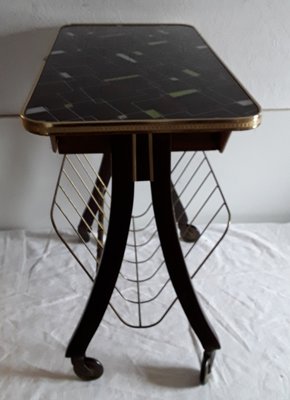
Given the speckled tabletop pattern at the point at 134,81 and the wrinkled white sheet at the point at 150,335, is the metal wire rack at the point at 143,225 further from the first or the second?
the speckled tabletop pattern at the point at 134,81

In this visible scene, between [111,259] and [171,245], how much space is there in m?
0.12

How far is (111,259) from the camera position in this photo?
81 centimetres

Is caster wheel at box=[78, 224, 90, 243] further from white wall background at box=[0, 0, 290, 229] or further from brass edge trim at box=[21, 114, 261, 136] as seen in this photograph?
brass edge trim at box=[21, 114, 261, 136]

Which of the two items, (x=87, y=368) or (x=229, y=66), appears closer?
(x=87, y=368)

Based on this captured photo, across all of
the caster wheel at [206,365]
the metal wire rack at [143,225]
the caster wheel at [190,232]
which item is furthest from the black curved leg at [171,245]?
the caster wheel at [190,232]

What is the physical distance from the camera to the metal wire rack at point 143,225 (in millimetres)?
1159

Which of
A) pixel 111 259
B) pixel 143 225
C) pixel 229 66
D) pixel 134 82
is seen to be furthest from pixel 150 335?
pixel 229 66

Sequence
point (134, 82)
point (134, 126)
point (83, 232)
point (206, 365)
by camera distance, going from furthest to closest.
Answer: point (83, 232), point (206, 365), point (134, 82), point (134, 126)

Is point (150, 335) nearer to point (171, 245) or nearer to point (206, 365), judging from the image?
point (206, 365)

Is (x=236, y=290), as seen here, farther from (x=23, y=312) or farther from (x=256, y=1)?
(x=256, y=1)

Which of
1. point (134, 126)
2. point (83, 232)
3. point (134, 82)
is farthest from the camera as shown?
point (83, 232)

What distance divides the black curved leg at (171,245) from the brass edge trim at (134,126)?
2.7 inches

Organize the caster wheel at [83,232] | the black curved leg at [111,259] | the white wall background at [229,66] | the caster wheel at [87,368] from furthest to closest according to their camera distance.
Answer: the caster wheel at [83,232]
the white wall background at [229,66]
the caster wheel at [87,368]
the black curved leg at [111,259]

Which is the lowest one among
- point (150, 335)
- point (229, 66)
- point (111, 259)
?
point (150, 335)
